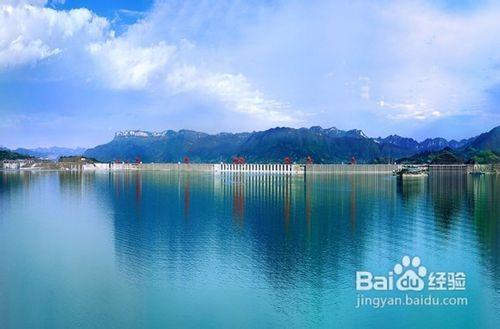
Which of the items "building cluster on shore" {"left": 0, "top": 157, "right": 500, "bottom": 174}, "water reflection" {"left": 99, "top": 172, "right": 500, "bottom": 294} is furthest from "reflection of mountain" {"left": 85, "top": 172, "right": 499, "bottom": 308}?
"building cluster on shore" {"left": 0, "top": 157, "right": 500, "bottom": 174}

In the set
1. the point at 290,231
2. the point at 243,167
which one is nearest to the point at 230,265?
the point at 290,231

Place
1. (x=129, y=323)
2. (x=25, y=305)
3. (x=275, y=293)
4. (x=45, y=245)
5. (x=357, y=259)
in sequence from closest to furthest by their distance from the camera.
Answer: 1. (x=129, y=323)
2. (x=25, y=305)
3. (x=275, y=293)
4. (x=357, y=259)
5. (x=45, y=245)

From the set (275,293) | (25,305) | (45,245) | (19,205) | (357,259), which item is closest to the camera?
(25,305)

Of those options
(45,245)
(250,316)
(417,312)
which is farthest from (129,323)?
(45,245)

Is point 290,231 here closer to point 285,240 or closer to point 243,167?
point 285,240

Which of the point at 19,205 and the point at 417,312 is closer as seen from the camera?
the point at 417,312

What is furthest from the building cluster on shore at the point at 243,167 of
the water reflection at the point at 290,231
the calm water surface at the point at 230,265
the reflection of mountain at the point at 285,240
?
the calm water surface at the point at 230,265

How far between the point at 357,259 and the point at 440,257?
13.6 feet

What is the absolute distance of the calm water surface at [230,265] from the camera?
1479 cm

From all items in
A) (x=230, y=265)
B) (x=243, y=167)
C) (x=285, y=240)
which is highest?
(x=243, y=167)

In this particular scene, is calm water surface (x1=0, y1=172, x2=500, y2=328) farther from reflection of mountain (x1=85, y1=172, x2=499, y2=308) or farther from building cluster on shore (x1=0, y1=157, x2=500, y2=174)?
building cluster on shore (x1=0, y1=157, x2=500, y2=174)

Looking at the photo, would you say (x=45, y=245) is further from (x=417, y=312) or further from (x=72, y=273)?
(x=417, y=312)

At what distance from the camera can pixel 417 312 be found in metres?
15.4

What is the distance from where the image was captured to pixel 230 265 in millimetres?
19906
